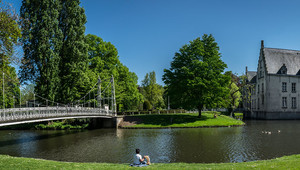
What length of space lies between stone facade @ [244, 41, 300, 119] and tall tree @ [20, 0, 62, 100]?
46705 millimetres

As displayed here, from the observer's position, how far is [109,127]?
4159 centimetres

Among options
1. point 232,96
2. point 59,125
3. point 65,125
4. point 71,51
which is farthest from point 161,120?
point 232,96

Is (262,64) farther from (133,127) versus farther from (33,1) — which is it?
(33,1)

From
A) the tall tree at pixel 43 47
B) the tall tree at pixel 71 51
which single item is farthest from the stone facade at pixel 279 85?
the tall tree at pixel 43 47

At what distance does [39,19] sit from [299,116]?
6233 cm

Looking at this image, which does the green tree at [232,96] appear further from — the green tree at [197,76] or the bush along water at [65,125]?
the bush along water at [65,125]

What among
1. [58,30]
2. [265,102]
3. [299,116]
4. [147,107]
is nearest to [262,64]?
[265,102]

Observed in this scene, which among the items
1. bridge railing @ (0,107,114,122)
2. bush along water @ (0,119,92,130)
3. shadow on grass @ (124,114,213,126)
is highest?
bridge railing @ (0,107,114,122)

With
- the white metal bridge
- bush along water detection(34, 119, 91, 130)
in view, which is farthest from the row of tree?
bush along water detection(34, 119, 91, 130)

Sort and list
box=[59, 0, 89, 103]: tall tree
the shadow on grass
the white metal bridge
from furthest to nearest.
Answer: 1. the shadow on grass
2. box=[59, 0, 89, 103]: tall tree
3. the white metal bridge

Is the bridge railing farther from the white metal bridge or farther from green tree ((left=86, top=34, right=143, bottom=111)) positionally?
green tree ((left=86, top=34, right=143, bottom=111))

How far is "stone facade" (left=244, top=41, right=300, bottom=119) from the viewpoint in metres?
58.0

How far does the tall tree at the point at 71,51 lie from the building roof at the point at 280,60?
4594cm

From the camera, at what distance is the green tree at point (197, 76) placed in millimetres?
41562
